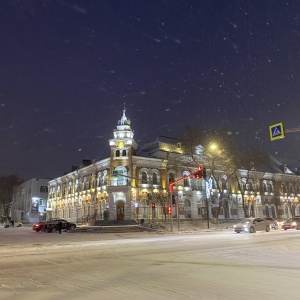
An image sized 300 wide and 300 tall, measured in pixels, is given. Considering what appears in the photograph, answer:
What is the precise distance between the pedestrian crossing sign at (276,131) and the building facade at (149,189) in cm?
2811

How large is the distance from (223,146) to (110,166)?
18006mm

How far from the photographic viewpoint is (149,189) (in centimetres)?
5369

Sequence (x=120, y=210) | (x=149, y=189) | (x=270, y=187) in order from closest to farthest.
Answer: (x=120, y=210)
(x=149, y=189)
(x=270, y=187)

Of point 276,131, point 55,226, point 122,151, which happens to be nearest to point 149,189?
point 122,151

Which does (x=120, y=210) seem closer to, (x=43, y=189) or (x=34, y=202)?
(x=34, y=202)

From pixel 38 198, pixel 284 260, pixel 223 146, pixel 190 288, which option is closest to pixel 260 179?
pixel 223 146

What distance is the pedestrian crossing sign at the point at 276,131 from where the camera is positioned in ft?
49.6

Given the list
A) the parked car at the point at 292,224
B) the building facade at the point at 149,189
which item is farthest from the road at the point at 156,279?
the building facade at the point at 149,189

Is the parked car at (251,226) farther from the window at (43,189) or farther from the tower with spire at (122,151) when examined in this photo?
the window at (43,189)

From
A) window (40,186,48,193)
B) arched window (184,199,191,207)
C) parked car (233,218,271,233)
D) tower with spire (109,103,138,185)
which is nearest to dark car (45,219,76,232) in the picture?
tower with spire (109,103,138,185)

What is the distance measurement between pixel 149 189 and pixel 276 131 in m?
39.4

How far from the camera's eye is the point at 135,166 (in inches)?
2098

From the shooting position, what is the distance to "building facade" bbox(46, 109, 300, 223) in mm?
51562

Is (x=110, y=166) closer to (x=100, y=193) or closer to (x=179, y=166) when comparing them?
(x=100, y=193)
